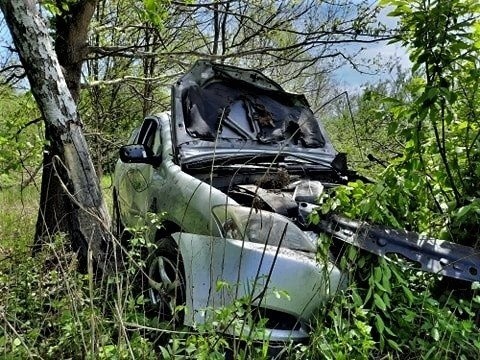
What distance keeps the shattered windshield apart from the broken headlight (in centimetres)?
163

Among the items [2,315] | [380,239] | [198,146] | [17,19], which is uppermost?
[17,19]

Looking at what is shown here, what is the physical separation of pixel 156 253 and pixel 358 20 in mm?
4815

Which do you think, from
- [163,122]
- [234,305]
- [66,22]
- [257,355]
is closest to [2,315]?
[234,305]

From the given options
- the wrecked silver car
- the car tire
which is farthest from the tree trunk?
the car tire

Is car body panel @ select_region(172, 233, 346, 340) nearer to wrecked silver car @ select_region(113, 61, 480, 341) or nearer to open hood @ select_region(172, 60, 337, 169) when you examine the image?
wrecked silver car @ select_region(113, 61, 480, 341)

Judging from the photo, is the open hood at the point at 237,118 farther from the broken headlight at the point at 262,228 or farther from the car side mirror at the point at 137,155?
the broken headlight at the point at 262,228

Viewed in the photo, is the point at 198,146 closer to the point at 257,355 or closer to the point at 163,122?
the point at 163,122

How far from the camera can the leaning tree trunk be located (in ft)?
12.7

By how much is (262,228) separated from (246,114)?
2213 mm

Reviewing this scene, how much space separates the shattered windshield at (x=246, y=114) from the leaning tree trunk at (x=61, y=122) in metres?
1.04

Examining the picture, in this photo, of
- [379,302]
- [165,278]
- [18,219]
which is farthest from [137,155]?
[379,302]

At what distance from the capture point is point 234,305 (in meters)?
2.43

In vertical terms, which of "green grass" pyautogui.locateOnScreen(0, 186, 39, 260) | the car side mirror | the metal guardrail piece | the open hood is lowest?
"green grass" pyautogui.locateOnScreen(0, 186, 39, 260)

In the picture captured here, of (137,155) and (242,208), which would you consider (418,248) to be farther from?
(137,155)
